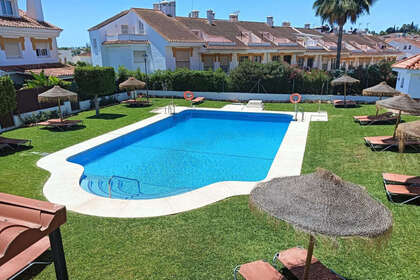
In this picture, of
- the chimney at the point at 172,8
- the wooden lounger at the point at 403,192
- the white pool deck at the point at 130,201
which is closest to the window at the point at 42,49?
the chimney at the point at 172,8

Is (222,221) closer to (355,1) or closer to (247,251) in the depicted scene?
(247,251)

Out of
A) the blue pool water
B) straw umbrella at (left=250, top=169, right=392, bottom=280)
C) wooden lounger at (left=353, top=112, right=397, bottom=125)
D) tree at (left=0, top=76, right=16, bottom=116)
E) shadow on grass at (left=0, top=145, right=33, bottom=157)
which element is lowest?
the blue pool water

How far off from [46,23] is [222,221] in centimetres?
3184

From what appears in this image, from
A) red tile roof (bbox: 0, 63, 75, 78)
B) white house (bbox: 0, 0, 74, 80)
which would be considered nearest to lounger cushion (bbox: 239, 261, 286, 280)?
red tile roof (bbox: 0, 63, 75, 78)

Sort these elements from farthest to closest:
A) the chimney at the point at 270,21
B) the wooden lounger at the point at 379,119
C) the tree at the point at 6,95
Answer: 1. the chimney at the point at 270,21
2. the wooden lounger at the point at 379,119
3. the tree at the point at 6,95

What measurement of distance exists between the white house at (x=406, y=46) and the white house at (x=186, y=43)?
23543mm

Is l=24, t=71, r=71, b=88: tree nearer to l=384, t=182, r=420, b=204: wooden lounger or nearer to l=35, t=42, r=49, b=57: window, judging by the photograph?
l=35, t=42, r=49, b=57: window

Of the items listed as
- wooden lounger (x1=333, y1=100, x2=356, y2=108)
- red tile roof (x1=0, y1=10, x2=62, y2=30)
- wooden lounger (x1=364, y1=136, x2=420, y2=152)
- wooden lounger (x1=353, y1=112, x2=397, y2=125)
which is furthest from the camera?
red tile roof (x1=0, y1=10, x2=62, y2=30)

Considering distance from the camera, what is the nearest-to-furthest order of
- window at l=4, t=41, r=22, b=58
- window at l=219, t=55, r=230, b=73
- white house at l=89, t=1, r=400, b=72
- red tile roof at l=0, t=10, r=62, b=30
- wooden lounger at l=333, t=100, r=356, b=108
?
wooden lounger at l=333, t=100, r=356, b=108 < red tile roof at l=0, t=10, r=62, b=30 < window at l=4, t=41, r=22, b=58 < white house at l=89, t=1, r=400, b=72 < window at l=219, t=55, r=230, b=73

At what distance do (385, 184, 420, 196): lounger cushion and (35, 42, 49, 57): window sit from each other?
105 feet

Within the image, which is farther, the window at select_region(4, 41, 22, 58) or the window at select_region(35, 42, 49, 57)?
the window at select_region(35, 42, 49, 57)

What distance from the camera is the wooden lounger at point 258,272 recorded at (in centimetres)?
581

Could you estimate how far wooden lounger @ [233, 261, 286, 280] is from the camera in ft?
19.1

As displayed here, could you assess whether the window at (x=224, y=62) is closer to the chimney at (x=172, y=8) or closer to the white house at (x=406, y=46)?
the chimney at (x=172, y=8)
